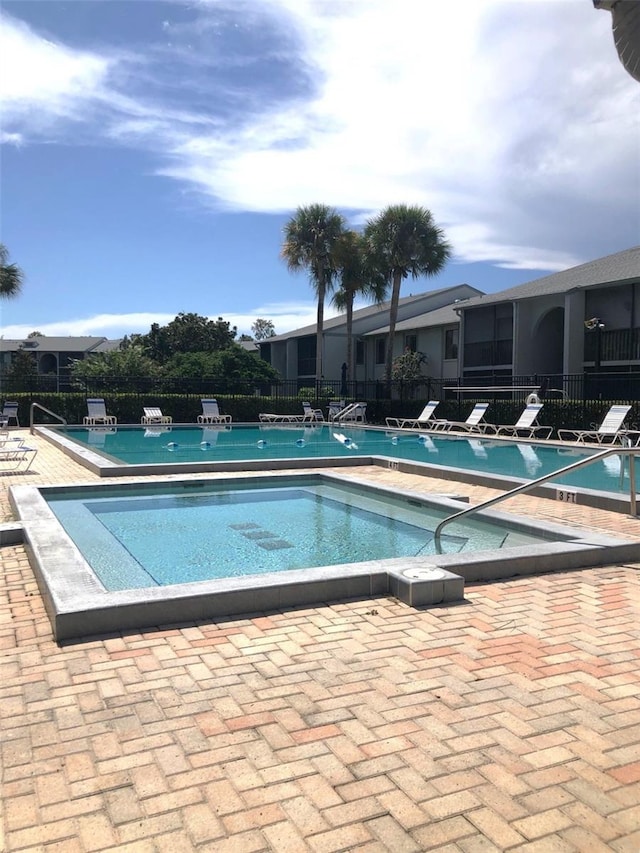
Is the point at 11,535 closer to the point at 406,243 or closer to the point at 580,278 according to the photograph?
the point at 580,278

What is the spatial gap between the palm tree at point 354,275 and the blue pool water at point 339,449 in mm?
9201

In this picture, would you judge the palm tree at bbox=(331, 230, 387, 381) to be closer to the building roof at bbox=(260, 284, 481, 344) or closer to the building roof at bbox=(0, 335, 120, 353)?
the building roof at bbox=(260, 284, 481, 344)

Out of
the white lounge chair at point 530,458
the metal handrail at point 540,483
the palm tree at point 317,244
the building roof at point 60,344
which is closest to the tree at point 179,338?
the building roof at point 60,344

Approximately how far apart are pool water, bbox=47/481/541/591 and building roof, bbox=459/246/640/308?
666 inches

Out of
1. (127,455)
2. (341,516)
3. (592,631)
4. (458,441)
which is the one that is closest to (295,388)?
(458,441)

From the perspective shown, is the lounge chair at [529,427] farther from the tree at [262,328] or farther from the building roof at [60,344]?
the tree at [262,328]

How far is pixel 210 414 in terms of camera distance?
2442 cm

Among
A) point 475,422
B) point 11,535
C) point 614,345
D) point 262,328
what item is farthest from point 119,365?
point 262,328

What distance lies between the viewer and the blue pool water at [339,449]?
40.4 ft

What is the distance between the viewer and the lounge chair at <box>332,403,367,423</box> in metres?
25.6

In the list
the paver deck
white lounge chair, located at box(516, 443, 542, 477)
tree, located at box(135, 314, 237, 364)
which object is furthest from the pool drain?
tree, located at box(135, 314, 237, 364)

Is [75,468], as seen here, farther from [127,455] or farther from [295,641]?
[295,641]

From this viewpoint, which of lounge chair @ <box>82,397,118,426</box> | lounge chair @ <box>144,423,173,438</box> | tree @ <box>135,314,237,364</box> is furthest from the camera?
tree @ <box>135,314,237,364</box>

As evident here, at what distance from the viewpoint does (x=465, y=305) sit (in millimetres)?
28016
